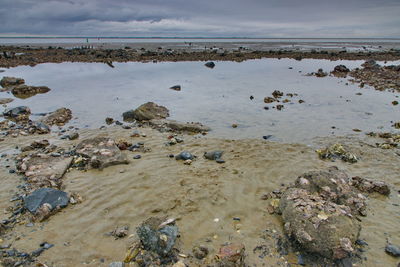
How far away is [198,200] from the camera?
675 cm

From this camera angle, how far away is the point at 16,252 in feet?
16.2

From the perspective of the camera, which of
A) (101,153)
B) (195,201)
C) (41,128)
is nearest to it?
(195,201)

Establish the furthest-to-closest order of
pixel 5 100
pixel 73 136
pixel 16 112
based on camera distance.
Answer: pixel 5 100 < pixel 16 112 < pixel 73 136

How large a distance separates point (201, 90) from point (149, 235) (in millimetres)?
16889

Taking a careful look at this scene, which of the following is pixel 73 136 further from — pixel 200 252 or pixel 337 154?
pixel 337 154

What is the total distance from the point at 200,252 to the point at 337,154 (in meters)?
6.77

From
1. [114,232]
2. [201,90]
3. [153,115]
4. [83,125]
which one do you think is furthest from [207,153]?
[201,90]

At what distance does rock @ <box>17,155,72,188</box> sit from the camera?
290 inches

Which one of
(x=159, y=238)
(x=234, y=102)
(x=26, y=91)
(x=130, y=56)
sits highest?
(x=130, y=56)

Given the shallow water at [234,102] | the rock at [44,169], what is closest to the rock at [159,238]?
the rock at [44,169]

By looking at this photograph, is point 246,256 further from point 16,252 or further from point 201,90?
point 201,90

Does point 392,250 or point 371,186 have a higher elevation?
point 371,186

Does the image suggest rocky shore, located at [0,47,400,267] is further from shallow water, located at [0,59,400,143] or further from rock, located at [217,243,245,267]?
shallow water, located at [0,59,400,143]

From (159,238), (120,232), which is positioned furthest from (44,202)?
(159,238)
